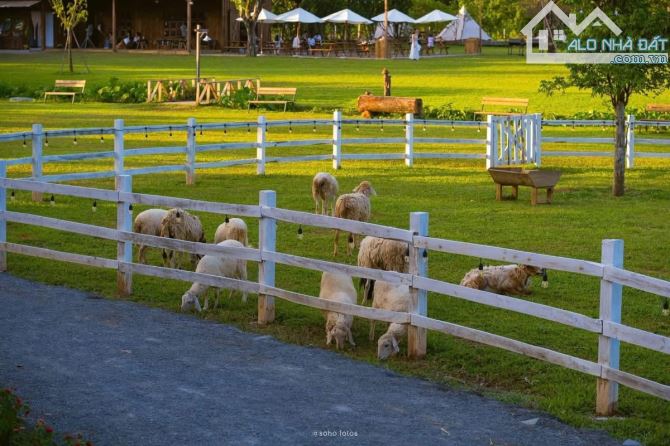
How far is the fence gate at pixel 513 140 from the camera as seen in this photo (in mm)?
25578

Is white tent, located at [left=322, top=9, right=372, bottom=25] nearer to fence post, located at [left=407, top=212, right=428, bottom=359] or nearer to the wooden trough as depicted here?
the wooden trough

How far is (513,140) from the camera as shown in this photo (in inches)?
1021

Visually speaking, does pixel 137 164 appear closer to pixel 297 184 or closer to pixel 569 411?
pixel 297 184

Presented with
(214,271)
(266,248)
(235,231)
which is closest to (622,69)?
(235,231)

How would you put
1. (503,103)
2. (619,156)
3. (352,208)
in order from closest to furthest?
(352,208)
(619,156)
(503,103)

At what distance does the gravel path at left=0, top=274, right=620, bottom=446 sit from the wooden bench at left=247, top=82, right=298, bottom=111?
2967 centimetres

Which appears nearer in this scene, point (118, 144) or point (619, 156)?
point (118, 144)

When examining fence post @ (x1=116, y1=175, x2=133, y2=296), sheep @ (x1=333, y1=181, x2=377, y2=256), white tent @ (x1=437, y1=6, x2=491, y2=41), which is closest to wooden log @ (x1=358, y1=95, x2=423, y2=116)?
sheep @ (x1=333, y1=181, x2=377, y2=256)

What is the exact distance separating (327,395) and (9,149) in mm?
21885

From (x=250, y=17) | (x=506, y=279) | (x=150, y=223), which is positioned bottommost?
(x=506, y=279)

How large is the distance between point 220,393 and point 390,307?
7.50 ft

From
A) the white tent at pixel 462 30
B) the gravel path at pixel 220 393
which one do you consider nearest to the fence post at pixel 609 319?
the gravel path at pixel 220 393

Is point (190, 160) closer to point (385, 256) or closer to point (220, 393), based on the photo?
point (385, 256)

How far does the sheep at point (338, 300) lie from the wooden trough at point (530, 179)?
32.0 ft
